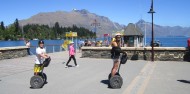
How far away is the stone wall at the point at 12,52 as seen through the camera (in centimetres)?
2391

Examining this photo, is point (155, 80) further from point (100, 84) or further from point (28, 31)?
point (28, 31)

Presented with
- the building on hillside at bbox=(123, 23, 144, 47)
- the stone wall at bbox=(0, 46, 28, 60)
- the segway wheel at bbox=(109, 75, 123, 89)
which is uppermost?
the building on hillside at bbox=(123, 23, 144, 47)

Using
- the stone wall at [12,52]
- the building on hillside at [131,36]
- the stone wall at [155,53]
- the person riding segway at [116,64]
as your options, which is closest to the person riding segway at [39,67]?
the person riding segway at [116,64]

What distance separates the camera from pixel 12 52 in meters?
25.2

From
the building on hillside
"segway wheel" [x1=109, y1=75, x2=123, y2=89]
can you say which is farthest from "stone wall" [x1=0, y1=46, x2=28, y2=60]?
"segway wheel" [x1=109, y1=75, x2=123, y2=89]

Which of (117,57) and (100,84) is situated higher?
(117,57)

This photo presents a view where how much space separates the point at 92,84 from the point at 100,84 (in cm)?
30

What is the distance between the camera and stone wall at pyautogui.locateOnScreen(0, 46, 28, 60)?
23.9 meters

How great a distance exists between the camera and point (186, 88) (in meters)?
10.9

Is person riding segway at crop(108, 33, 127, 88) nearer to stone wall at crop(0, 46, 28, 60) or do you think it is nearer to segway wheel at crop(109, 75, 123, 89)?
segway wheel at crop(109, 75, 123, 89)

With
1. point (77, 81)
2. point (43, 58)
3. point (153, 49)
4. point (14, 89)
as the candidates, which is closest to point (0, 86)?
point (14, 89)

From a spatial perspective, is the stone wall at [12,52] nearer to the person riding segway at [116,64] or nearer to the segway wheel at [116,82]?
the person riding segway at [116,64]

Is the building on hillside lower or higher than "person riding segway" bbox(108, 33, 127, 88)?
higher

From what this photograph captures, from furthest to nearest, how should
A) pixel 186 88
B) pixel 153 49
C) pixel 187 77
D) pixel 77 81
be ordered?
pixel 153 49 → pixel 187 77 → pixel 77 81 → pixel 186 88
